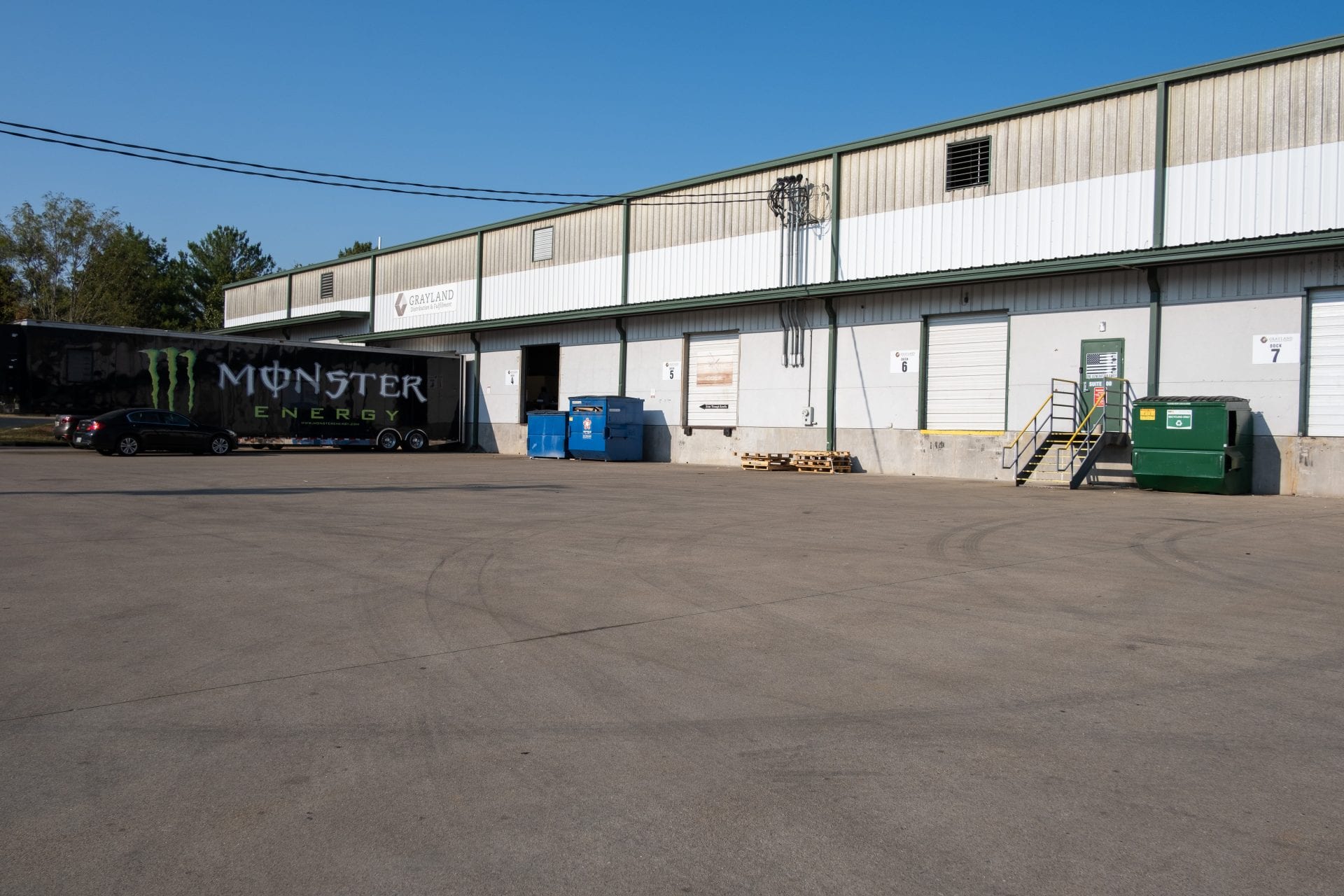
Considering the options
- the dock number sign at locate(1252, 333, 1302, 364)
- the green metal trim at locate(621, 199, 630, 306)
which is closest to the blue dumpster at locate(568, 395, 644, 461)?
the green metal trim at locate(621, 199, 630, 306)

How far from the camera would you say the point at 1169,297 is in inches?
861

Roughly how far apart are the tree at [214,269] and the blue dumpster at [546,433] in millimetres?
73181

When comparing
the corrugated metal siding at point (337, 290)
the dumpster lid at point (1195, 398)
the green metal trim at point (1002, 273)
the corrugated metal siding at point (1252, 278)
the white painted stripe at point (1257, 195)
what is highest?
the corrugated metal siding at point (337, 290)

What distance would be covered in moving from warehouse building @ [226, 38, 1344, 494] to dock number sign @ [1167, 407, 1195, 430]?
194 cm

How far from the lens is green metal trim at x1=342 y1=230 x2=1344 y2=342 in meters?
19.8

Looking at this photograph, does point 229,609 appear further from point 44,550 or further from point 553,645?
point 44,550

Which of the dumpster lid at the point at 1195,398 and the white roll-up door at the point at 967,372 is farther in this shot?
the white roll-up door at the point at 967,372

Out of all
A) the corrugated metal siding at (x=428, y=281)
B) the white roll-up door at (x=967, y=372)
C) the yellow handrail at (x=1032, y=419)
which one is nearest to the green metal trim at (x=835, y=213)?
the white roll-up door at (x=967, y=372)

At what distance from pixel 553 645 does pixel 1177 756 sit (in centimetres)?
368

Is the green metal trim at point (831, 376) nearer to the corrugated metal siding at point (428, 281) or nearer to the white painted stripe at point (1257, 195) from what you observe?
the white painted stripe at point (1257, 195)

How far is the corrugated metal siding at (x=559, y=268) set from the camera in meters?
34.9

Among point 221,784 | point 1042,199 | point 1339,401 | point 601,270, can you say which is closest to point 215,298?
point 601,270

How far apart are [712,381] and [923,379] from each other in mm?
7677

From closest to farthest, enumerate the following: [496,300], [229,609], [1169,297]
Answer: [229,609]
[1169,297]
[496,300]
